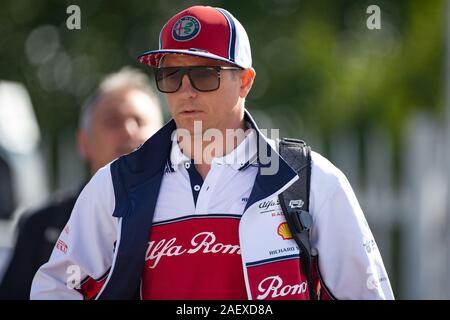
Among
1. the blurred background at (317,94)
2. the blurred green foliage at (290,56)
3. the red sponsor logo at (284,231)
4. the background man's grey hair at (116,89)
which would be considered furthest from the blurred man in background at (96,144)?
the blurred green foliage at (290,56)

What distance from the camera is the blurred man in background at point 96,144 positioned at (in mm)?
5398

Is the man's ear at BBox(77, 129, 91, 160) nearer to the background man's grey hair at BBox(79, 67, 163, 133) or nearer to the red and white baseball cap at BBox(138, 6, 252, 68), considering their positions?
the background man's grey hair at BBox(79, 67, 163, 133)

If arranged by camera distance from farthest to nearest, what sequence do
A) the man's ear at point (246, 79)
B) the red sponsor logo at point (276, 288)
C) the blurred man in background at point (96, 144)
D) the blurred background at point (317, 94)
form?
1. the blurred background at point (317, 94)
2. the blurred man in background at point (96, 144)
3. the man's ear at point (246, 79)
4. the red sponsor logo at point (276, 288)

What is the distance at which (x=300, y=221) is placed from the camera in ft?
11.3

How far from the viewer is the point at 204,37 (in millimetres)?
3576

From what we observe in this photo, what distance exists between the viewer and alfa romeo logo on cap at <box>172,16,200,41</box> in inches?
141

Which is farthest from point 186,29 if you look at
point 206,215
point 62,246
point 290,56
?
point 290,56

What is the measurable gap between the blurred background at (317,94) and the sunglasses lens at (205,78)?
182 inches

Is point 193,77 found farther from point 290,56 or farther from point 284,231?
point 290,56

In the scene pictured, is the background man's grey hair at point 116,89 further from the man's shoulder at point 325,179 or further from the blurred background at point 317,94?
the blurred background at point 317,94
